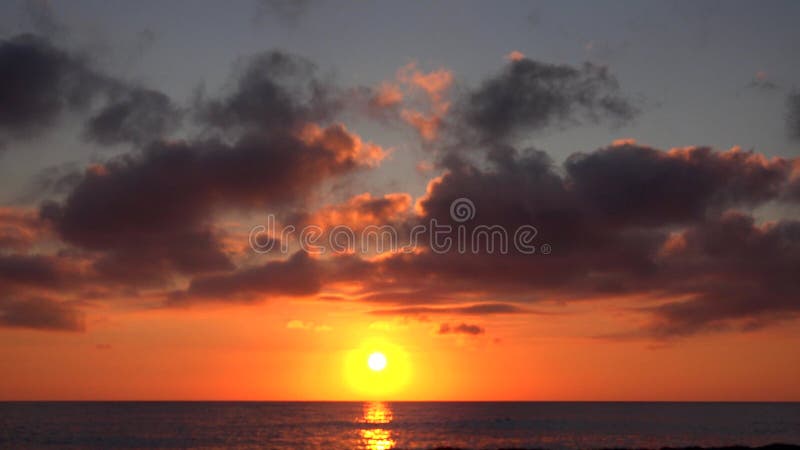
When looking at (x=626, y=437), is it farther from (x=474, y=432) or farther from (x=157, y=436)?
(x=157, y=436)

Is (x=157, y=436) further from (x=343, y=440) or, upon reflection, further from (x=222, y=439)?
(x=343, y=440)

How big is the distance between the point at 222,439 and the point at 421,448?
104 ft

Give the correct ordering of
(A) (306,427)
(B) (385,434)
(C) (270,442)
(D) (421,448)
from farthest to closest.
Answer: (A) (306,427) < (B) (385,434) < (C) (270,442) < (D) (421,448)

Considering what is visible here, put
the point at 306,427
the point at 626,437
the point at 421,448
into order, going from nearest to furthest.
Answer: the point at 421,448 < the point at 626,437 < the point at 306,427

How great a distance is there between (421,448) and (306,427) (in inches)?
2252

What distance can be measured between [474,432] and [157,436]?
50.7m

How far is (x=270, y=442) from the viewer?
108 metres

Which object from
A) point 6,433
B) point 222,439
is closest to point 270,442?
point 222,439

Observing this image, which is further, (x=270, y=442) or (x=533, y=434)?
(x=533, y=434)

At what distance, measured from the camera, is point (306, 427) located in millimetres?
150250

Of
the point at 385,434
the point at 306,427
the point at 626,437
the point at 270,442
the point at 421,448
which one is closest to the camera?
the point at 421,448

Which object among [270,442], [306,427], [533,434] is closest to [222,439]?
[270,442]

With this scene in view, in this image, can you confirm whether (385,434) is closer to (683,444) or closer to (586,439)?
(586,439)

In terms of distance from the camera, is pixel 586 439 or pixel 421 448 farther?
pixel 586 439
